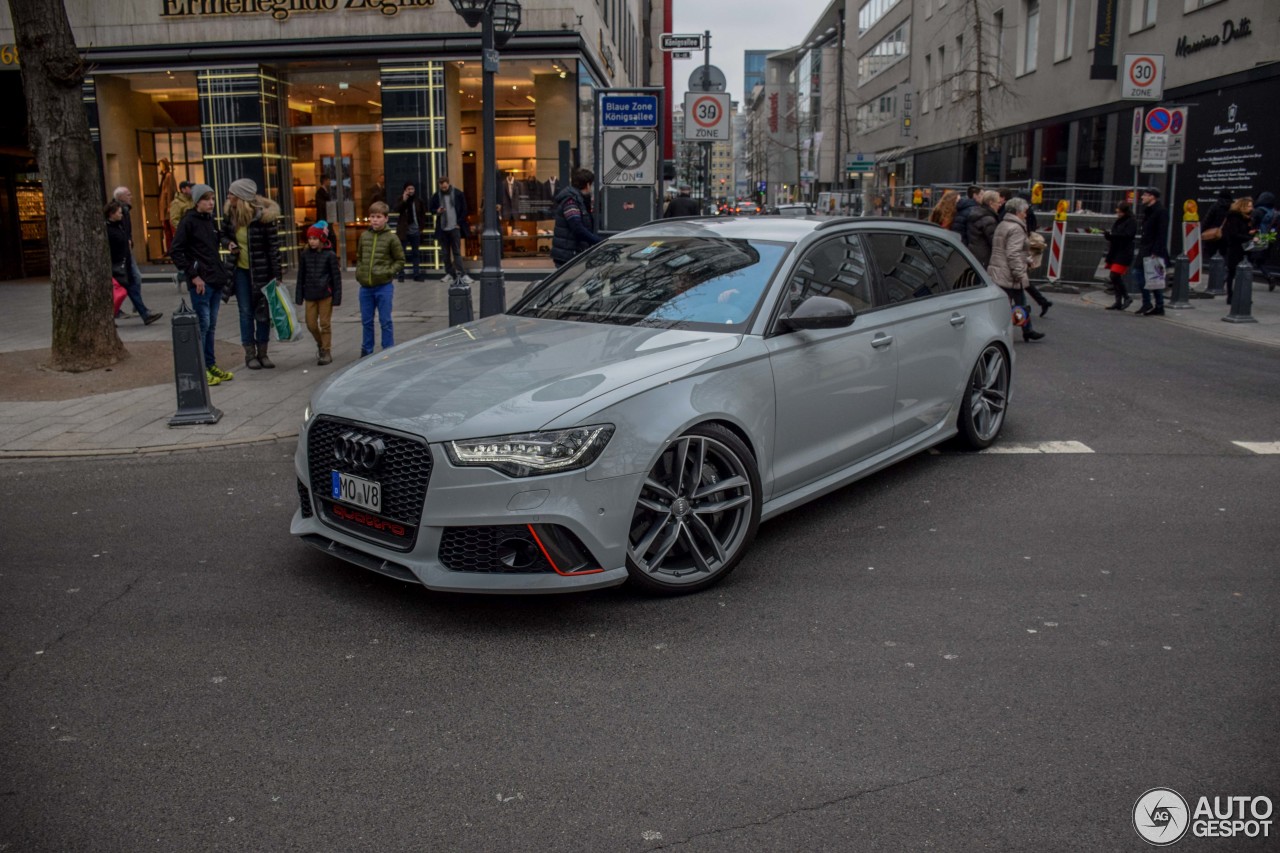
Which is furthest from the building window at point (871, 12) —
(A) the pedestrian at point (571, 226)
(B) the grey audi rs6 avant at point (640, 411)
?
(B) the grey audi rs6 avant at point (640, 411)

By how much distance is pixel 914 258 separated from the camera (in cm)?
673

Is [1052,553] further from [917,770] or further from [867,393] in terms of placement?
[917,770]

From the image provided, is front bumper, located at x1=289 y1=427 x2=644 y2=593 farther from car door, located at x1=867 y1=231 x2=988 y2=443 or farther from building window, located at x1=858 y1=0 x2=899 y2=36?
building window, located at x1=858 y1=0 x2=899 y2=36

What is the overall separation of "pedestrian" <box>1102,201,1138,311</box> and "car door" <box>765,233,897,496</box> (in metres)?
11.8

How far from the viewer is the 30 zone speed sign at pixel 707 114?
1892 centimetres

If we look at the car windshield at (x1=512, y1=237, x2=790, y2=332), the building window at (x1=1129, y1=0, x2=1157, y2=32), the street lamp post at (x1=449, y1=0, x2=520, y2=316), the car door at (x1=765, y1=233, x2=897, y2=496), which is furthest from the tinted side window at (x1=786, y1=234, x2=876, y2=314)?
the building window at (x1=1129, y1=0, x2=1157, y2=32)

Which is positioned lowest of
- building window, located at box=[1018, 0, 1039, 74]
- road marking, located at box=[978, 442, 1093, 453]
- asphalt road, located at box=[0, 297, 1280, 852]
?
asphalt road, located at box=[0, 297, 1280, 852]

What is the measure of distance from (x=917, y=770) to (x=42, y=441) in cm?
Answer: 729

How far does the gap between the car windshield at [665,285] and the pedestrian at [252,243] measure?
220 inches

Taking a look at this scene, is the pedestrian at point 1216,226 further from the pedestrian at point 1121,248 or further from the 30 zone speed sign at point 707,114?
the 30 zone speed sign at point 707,114

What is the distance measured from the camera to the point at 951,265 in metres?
7.12

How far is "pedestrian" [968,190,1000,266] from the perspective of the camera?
43.9 feet

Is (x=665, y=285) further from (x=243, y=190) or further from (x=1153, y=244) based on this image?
(x=1153, y=244)

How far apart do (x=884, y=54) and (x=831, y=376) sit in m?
61.8
